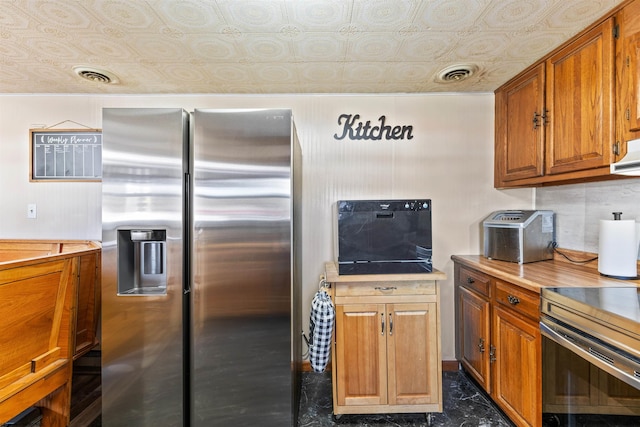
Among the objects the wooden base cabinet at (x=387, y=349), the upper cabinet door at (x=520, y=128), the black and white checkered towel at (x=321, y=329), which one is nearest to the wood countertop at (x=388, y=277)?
the wooden base cabinet at (x=387, y=349)

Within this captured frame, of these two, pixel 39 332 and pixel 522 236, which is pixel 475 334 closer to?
pixel 522 236

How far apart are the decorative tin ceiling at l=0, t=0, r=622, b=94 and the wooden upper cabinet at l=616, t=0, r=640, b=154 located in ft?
0.31

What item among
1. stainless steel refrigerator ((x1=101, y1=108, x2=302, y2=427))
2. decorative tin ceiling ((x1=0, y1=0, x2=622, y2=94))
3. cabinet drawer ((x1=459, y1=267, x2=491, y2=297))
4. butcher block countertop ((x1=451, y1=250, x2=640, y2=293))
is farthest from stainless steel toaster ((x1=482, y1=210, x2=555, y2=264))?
stainless steel refrigerator ((x1=101, y1=108, x2=302, y2=427))

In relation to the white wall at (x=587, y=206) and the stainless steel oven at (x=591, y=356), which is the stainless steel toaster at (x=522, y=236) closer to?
the white wall at (x=587, y=206)

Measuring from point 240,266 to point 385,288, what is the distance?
86cm

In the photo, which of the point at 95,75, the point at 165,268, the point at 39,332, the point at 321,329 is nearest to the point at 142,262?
the point at 165,268

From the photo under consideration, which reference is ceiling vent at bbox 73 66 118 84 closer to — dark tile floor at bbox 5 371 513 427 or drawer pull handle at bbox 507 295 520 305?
dark tile floor at bbox 5 371 513 427

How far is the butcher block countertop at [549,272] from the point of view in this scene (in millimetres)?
1488

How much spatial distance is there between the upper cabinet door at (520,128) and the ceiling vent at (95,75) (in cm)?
283

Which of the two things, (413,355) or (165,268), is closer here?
(165,268)

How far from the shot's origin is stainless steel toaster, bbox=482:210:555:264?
1.99 metres

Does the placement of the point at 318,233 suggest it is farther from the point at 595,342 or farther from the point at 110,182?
the point at 595,342

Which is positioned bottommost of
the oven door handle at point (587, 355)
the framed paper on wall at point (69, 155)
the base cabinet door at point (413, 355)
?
the base cabinet door at point (413, 355)

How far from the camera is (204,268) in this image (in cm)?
164
